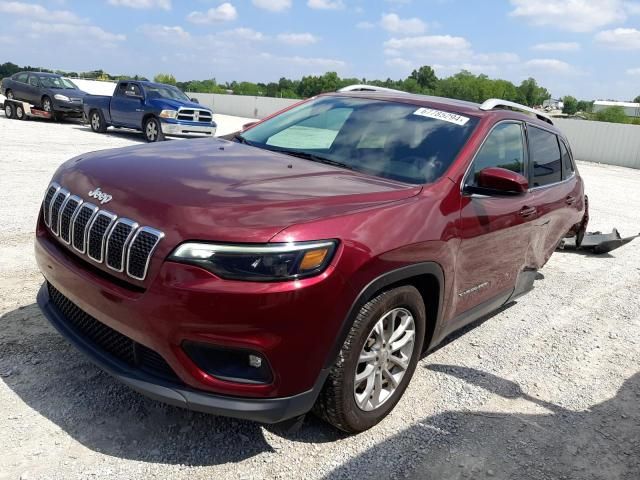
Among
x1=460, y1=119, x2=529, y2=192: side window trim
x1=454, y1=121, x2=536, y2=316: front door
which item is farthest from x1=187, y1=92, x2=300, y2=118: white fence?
x1=454, y1=121, x2=536, y2=316: front door

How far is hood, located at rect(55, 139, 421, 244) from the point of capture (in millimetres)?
2426

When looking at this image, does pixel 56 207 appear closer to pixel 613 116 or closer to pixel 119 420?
pixel 119 420

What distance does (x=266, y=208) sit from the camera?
2527 mm

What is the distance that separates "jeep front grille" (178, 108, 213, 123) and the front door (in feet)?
41.7

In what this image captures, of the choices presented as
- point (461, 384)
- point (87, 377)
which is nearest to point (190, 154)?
point (87, 377)

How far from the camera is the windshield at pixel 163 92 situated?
16.5 m

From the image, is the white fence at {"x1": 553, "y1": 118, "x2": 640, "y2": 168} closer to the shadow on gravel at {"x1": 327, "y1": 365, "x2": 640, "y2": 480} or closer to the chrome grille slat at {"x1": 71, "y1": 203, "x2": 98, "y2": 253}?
the shadow on gravel at {"x1": 327, "y1": 365, "x2": 640, "y2": 480}

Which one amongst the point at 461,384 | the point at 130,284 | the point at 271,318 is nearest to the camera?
the point at 271,318

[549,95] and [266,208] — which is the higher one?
[549,95]

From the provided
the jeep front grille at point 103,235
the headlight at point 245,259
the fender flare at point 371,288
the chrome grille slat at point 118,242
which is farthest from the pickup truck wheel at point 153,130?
the headlight at point 245,259

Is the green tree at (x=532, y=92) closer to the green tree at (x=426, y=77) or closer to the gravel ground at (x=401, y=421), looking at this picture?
the green tree at (x=426, y=77)

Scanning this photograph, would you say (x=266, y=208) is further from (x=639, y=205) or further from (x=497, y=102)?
(x=639, y=205)

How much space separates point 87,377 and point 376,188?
6.59 feet

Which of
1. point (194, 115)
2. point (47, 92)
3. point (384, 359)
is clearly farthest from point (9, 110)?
point (384, 359)
